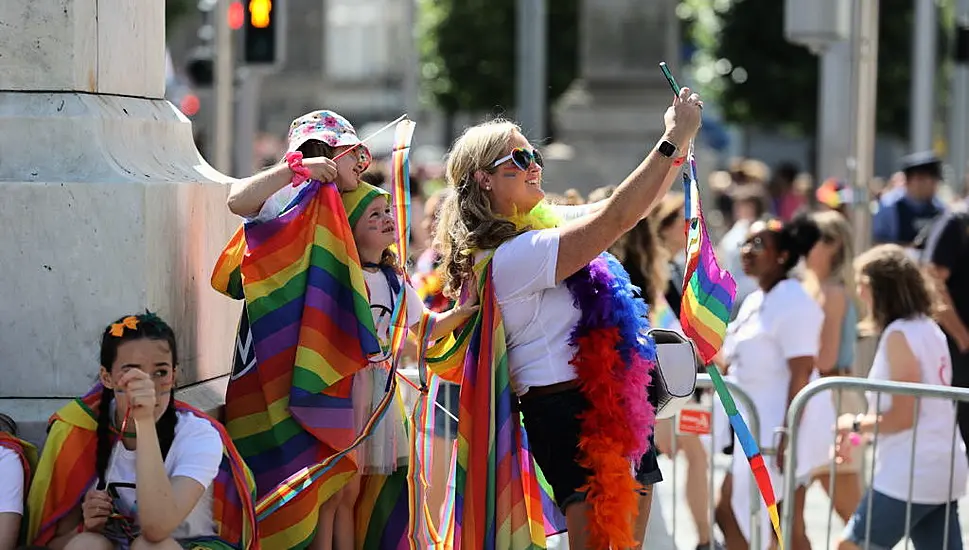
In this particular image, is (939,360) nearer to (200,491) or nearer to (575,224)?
(575,224)

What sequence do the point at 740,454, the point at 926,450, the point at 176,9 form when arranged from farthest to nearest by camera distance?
the point at 176,9 → the point at 740,454 → the point at 926,450

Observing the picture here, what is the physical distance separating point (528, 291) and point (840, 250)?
3.72 meters

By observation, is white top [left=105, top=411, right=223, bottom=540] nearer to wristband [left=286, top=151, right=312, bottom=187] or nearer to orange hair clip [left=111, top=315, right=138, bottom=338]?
orange hair clip [left=111, top=315, right=138, bottom=338]

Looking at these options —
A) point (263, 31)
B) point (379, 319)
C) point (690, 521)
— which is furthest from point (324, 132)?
point (263, 31)

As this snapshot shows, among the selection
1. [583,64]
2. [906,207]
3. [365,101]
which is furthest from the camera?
[365,101]

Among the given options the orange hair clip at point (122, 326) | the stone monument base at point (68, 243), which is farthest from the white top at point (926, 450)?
the orange hair clip at point (122, 326)

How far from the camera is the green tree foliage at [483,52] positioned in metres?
39.6

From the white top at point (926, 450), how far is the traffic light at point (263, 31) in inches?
332

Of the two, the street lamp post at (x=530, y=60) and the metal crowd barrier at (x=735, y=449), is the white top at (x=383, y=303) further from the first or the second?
the street lamp post at (x=530, y=60)

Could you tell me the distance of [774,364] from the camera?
7000 millimetres

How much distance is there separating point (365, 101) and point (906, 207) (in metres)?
54.2

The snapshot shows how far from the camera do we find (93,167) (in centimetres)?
475

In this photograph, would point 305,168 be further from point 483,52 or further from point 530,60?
point 483,52

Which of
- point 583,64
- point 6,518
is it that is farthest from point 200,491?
point 583,64
